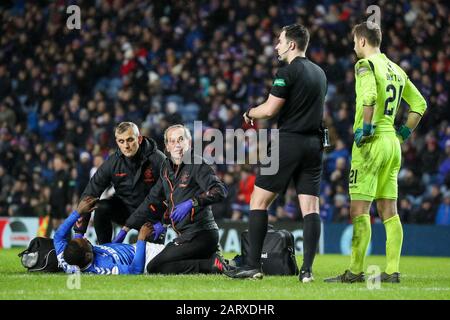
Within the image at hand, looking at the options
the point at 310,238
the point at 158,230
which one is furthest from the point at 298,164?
the point at 158,230

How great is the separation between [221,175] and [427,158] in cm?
406

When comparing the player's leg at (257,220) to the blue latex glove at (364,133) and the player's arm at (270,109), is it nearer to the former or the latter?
the player's arm at (270,109)

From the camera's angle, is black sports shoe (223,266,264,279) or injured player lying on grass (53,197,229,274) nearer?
black sports shoe (223,266,264,279)

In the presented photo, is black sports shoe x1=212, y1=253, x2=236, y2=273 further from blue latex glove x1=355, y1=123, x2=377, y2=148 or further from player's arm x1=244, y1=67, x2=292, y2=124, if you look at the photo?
blue latex glove x1=355, y1=123, x2=377, y2=148

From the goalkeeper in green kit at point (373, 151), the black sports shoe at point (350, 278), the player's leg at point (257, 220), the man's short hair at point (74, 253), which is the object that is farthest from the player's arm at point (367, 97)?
the man's short hair at point (74, 253)

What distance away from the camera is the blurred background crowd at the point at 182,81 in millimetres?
18016

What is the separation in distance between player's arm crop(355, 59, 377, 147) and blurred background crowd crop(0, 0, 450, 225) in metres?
9.25

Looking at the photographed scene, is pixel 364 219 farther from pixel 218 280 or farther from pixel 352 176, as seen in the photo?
pixel 218 280

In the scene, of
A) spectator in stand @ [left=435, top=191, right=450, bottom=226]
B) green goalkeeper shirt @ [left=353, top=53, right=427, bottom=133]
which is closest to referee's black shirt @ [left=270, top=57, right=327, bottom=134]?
green goalkeeper shirt @ [left=353, top=53, right=427, bottom=133]

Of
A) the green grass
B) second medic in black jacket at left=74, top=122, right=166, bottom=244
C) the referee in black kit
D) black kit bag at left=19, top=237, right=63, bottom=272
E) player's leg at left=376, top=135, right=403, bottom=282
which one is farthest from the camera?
second medic in black jacket at left=74, top=122, right=166, bottom=244

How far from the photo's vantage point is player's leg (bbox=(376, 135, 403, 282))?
28.0ft

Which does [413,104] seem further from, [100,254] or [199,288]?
[100,254]

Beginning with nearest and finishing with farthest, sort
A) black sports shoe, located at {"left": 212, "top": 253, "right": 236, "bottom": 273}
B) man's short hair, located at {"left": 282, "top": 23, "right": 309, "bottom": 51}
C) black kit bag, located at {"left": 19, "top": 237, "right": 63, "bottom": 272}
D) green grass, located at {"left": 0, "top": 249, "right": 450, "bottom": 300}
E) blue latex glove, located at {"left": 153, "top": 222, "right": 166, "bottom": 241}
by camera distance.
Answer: green grass, located at {"left": 0, "top": 249, "right": 450, "bottom": 300} → man's short hair, located at {"left": 282, "top": 23, "right": 309, "bottom": 51} → black sports shoe, located at {"left": 212, "top": 253, "right": 236, "bottom": 273} → black kit bag, located at {"left": 19, "top": 237, "right": 63, "bottom": 272} → blue latex glove, located at {"left": 153, "top": 222, "right": 166, "bottom": 241}
